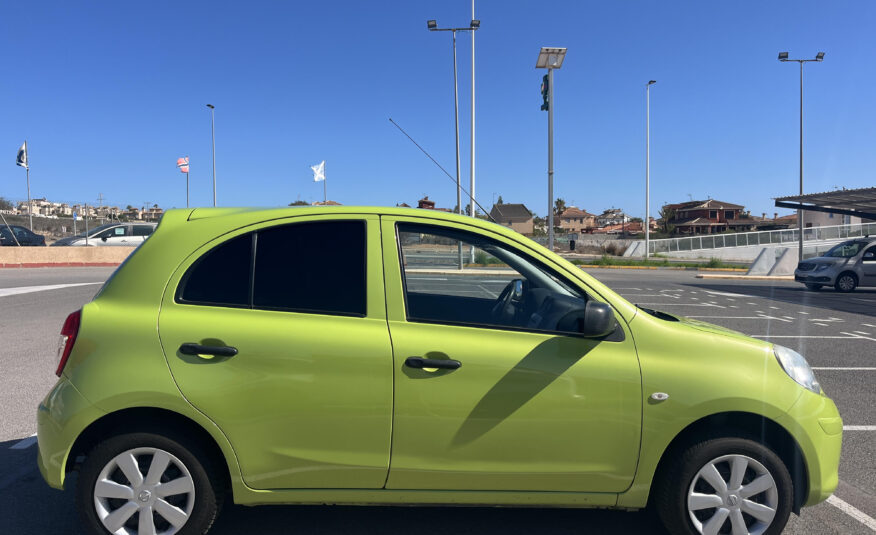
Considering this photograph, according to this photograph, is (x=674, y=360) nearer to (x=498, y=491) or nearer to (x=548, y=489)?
(x=548, y=489)

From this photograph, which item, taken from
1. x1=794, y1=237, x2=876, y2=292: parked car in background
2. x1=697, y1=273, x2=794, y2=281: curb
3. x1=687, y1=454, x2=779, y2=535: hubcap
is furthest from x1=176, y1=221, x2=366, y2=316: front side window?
x1=697, y1=273, x2=794, y2=281: curb

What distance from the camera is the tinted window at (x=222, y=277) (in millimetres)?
2678

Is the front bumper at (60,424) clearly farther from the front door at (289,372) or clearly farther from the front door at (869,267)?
the front door at (869,267)

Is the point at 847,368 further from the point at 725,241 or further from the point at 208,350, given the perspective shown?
the point at 725,241

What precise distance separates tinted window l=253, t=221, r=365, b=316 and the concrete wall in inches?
995

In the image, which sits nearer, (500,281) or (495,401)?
(495,401)

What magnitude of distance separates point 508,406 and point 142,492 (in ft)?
5.70

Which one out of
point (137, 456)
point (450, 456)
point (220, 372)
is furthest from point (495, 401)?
point (137, 456)

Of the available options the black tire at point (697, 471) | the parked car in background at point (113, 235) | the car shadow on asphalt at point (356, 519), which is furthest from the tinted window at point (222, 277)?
the parked car in background at point (113, 235)

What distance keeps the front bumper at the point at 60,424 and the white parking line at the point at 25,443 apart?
1838 millimetres

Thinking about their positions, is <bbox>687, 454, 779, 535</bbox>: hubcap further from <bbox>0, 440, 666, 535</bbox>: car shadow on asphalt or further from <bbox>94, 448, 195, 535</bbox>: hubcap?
<bbox>94, 448, 195, 535</bbox>: hubcap

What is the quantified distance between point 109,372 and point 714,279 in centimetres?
2577

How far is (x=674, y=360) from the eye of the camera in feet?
8.71

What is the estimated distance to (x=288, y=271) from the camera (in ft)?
8.98
